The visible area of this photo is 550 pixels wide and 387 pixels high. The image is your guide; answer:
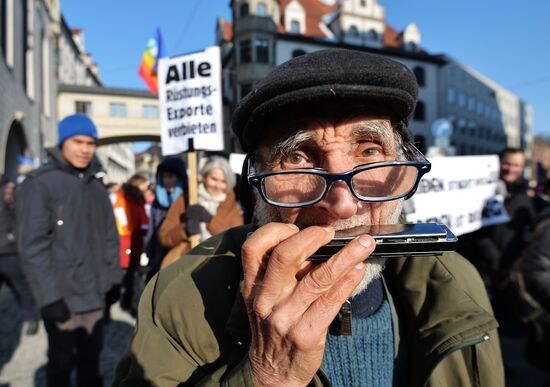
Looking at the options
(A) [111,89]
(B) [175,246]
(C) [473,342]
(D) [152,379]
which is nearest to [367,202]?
(C) [473,342]

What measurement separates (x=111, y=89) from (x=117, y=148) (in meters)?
36.8

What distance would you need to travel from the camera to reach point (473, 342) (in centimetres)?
108

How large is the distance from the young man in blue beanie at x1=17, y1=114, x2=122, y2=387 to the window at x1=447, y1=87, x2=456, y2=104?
45361mm

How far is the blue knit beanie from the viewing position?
3.04 metres

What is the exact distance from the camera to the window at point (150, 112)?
115 ft

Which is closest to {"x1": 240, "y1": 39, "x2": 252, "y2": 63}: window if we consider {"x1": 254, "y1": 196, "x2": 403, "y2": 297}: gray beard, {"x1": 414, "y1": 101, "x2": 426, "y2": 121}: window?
{"x1": 414, "y1": 101, "x2": 426, "y2": 121}: window

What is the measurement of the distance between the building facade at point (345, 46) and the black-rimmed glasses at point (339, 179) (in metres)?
25.8

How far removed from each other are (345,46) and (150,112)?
57.5ft

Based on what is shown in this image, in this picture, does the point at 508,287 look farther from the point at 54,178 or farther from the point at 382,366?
the point at 54,178

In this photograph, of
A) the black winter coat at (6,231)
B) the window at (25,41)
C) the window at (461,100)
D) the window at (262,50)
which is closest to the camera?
the black winter coat at (6,231)

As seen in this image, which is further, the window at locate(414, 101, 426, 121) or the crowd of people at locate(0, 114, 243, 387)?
the window at locate(414, 101, 426, 121)

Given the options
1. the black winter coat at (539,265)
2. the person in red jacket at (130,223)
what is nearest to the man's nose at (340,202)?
the black winter coat at (539,265)

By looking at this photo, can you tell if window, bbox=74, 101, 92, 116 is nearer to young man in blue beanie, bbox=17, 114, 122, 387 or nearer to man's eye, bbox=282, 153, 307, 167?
young man in blue beanie, bbox=17, 114, 122, 387

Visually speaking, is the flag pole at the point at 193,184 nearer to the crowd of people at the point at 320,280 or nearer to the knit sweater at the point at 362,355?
the crowd of people at the point at 320,280
